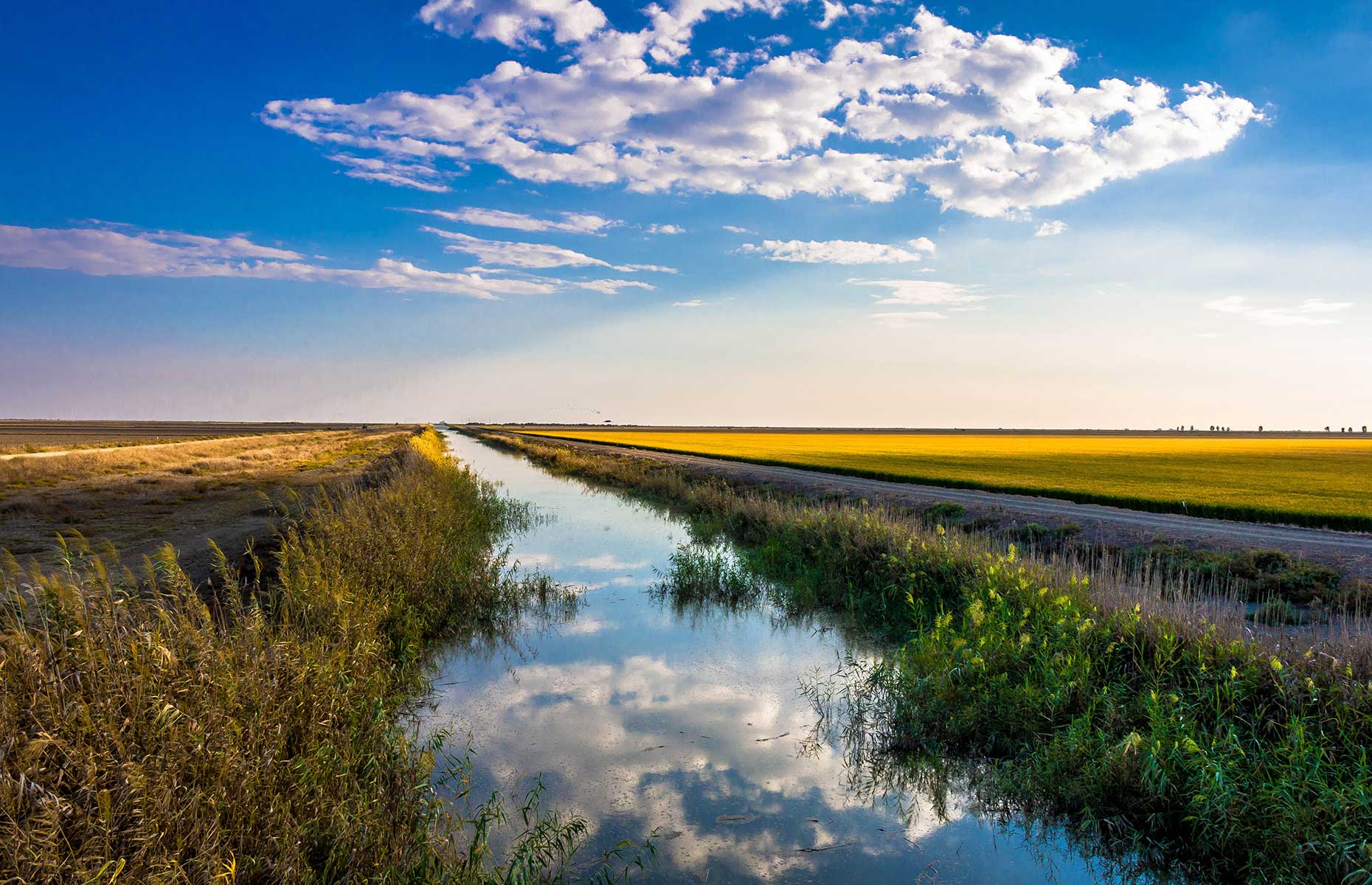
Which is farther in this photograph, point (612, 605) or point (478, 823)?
point (612, 605)

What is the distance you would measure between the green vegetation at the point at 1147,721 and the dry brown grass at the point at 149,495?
400 inches

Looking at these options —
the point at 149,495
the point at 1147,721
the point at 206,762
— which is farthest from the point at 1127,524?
the point at 149,495

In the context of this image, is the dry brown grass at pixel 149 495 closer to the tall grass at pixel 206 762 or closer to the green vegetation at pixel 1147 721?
the tall grass at pixel 206 762

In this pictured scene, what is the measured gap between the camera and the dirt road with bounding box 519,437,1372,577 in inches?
537

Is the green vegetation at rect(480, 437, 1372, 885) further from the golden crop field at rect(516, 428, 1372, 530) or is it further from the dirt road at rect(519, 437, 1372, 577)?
the golden crop field at rect(516, 428, 1372, 530)

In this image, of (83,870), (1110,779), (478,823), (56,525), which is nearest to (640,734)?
(478,823)

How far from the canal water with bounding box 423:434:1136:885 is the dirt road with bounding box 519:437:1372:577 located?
8.50 metres

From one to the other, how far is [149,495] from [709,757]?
32551 mm

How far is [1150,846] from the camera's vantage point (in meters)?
5.51

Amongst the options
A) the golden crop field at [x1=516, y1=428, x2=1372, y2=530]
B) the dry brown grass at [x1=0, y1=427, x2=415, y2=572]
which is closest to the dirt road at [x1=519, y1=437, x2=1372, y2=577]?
the golden crop field at [x1=516, y1=428, x2=1372, y2=530]

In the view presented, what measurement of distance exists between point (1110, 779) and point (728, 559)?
11.5m

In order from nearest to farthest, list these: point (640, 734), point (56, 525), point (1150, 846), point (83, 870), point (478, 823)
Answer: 1. point (83, 870)
2. point (478, 823)
3. point (1150, 846)
4. point (640, 734)
5. point (56, 525)

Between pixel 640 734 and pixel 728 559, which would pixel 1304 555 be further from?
pixel 640 734

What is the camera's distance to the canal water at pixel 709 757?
5.43 m
